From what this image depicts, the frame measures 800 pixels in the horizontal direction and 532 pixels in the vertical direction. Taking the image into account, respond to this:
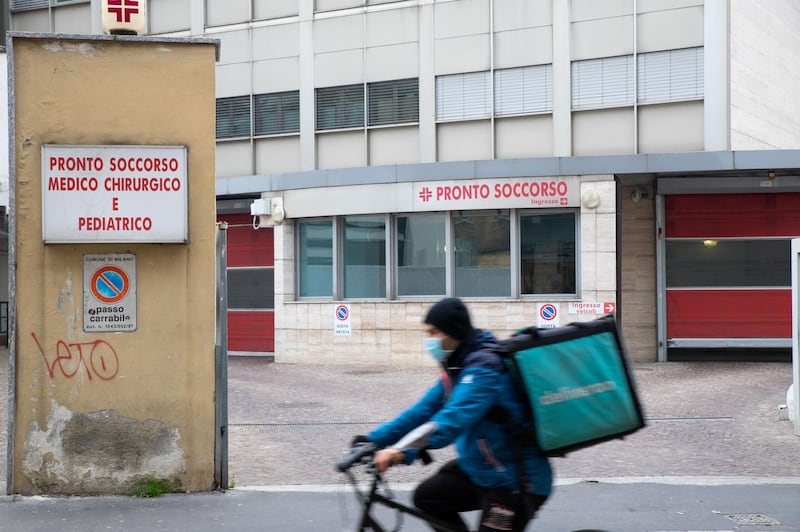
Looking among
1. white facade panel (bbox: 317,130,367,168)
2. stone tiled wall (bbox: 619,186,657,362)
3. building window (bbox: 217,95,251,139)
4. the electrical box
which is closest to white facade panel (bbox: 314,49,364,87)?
white facade panel (bbox: 317,130,367,168)

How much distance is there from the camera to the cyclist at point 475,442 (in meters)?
4.08

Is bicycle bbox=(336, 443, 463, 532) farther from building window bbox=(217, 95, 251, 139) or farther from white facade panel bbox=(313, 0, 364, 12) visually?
building window bbox=(217, 95, 251, 139)

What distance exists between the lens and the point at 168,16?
80.7ft

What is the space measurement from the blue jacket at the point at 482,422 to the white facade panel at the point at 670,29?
16.8 m

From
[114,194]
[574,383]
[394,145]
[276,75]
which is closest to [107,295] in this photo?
[114,194]

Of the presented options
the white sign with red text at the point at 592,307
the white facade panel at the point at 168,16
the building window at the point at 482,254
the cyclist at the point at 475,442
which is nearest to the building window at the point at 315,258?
the building window at the point at 482,254

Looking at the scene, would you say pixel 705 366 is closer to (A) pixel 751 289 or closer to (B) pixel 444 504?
(A) pixel 751 289

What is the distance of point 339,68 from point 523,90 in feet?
14.1

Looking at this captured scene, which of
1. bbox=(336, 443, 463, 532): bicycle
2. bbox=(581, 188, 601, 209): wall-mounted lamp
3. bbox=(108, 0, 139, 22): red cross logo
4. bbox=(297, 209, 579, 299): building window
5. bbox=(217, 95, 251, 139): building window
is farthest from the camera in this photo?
bbox=(217, 95, 251, 139): building window

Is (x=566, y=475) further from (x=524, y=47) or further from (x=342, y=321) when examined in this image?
(x=524, y=47)

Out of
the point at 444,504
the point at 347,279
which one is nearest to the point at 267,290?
the point at 347,279

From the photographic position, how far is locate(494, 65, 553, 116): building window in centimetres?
2074

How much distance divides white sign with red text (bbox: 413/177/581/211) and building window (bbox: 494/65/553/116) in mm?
1545

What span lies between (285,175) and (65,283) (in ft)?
48.3
